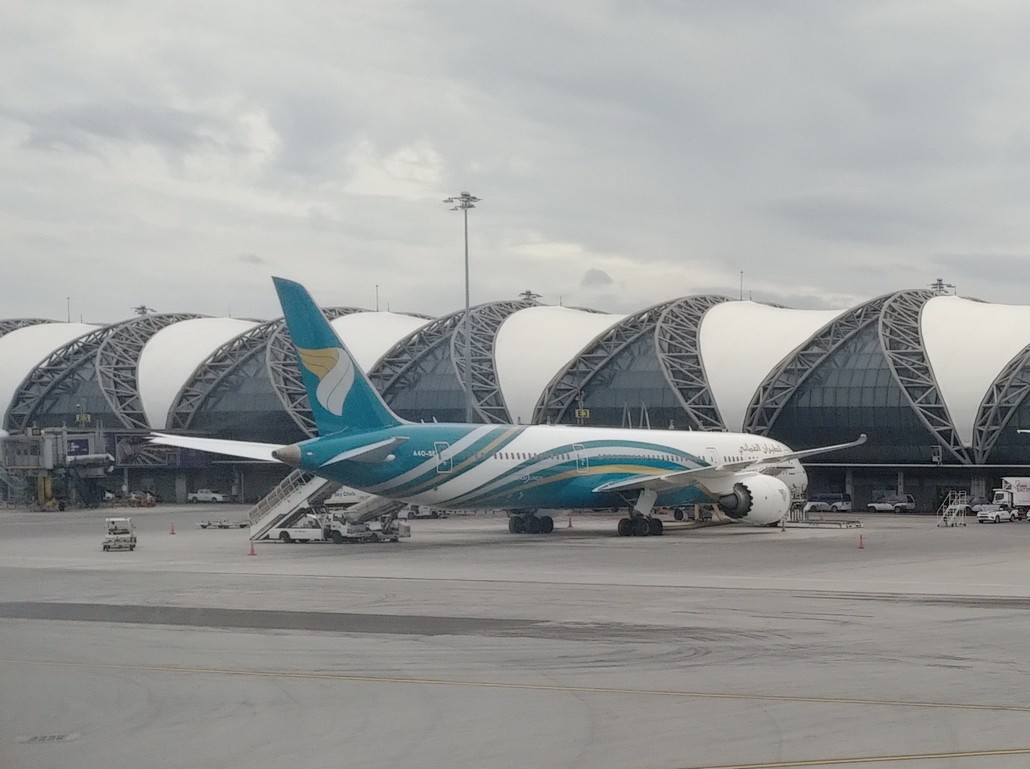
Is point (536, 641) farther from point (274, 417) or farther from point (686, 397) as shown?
point (274, 417)

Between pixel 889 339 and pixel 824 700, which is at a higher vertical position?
pixel 889 339

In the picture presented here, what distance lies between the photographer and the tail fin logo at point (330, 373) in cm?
4191

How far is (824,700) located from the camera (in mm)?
15297

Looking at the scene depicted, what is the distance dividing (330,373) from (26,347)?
2680 inches

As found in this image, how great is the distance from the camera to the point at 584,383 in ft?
282

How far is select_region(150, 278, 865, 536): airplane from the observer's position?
41906 mm

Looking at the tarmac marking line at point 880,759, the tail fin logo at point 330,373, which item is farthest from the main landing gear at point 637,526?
the tarmac marking line at point 880,759

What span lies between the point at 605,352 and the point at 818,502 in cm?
1662

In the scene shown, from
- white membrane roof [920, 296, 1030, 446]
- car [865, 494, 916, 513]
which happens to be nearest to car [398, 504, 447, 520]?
car [865, 494, 916, 513]

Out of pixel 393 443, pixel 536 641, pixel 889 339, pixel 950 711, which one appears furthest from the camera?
pixel 889 339

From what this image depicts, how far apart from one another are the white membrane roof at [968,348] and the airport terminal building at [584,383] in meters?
0.11

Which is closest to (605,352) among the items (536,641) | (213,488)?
(213,488)

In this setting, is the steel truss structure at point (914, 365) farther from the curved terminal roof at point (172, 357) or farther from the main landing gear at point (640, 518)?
the curved terminal roof at point (172, 357)

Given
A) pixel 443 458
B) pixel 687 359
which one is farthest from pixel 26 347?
pixel 443 458
